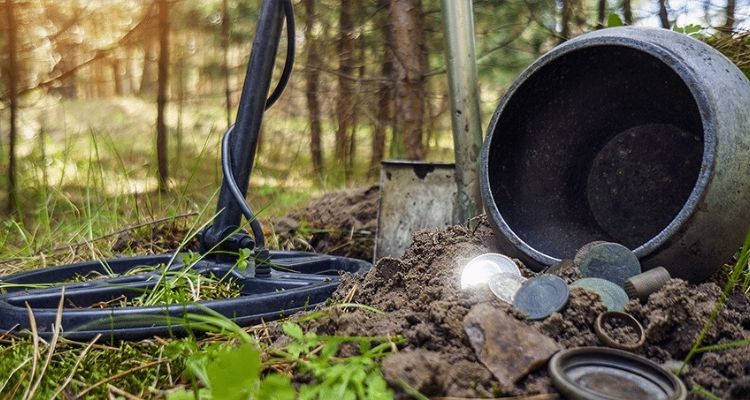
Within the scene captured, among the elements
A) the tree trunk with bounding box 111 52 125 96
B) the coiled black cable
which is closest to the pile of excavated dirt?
the coiled black cable

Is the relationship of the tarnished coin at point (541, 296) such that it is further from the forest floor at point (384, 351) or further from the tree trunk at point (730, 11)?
→ the tree trunk at point (730, 11)

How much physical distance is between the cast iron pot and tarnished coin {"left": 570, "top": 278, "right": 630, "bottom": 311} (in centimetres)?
24

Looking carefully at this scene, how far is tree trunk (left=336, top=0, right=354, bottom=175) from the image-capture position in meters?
4.89

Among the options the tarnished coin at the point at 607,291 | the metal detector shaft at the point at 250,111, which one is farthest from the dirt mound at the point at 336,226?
the tarnished coin at the point at 607,291

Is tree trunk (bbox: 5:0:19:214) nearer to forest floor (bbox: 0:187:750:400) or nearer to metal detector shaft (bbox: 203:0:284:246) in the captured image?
metal detector shaft (bbox: 203:0:284:246)

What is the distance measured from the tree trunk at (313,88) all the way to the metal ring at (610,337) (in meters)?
3.44

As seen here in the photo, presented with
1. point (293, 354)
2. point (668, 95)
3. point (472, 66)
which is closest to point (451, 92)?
point (472, 66)

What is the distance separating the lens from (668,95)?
6.98ft

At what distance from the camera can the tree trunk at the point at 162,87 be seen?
4477 mm

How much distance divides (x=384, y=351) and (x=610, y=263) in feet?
2.19

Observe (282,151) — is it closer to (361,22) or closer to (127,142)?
(127,142)

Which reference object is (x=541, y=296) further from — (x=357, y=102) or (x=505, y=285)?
(x=357, y=102)

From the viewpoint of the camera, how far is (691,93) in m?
1.72

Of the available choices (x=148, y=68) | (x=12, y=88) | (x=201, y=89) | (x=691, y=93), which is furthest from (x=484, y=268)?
(x=201, y=89)
